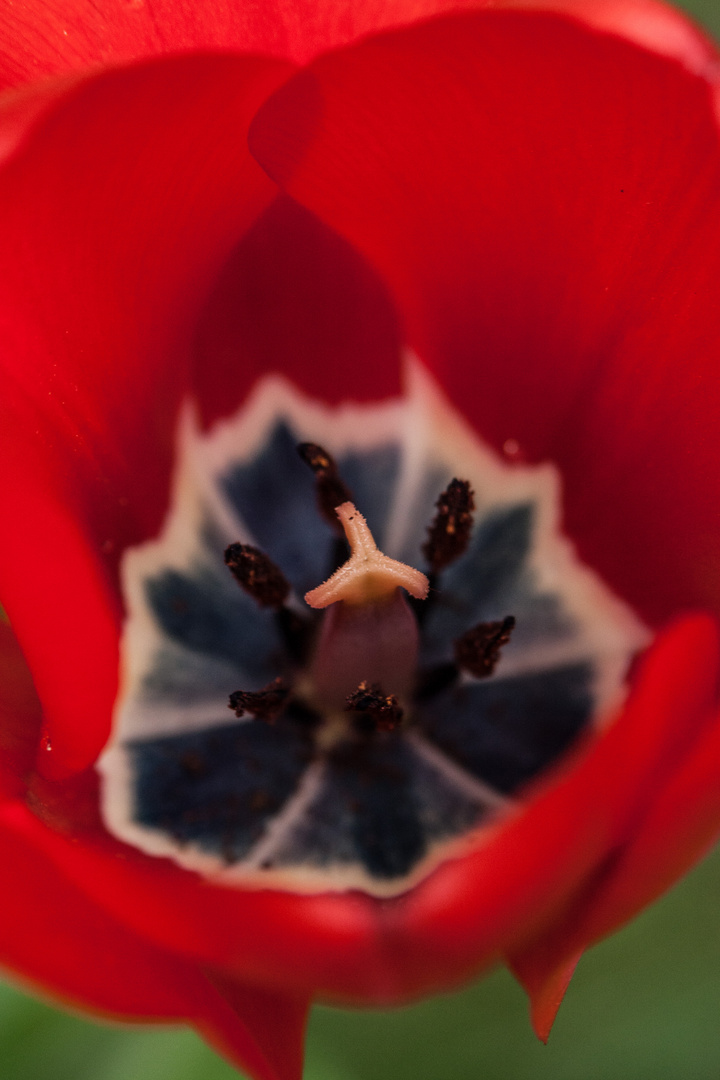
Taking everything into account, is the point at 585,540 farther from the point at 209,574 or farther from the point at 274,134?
the point at 274,134

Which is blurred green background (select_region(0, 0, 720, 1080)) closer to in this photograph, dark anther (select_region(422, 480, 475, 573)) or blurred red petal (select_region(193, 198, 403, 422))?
dark anther (select_region(422, 480, 475, 573))

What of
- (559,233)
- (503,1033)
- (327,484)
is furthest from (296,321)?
(503,1033)

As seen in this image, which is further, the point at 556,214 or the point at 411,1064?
the point at 411,1064

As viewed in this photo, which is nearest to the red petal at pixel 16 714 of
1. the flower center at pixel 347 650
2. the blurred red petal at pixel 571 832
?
the flower center at pixel 347 650

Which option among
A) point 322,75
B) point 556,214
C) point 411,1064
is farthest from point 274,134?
point 411,1064

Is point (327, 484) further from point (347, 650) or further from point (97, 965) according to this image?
point (97, 965)

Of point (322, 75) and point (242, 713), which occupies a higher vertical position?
point (322, 75)
